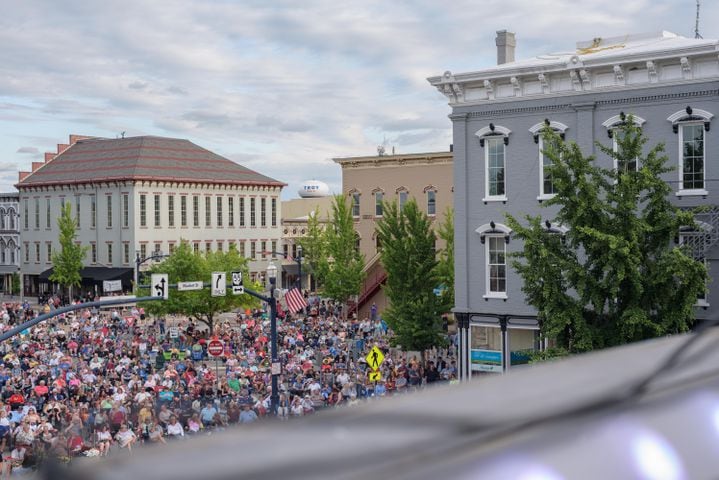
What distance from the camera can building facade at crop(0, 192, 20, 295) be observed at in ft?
285

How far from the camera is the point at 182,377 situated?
30.2 m

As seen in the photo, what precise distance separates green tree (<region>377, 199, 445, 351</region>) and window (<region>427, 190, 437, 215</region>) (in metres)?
22.9

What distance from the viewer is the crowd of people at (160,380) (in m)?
21.0

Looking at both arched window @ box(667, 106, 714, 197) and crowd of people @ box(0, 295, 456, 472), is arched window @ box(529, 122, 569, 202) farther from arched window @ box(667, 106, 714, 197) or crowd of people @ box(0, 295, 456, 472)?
crowd of people @ box(0, 295, 456, 472)

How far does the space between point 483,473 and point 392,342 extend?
3480 cm

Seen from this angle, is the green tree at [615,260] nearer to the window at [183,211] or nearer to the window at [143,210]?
the window at [143,210]

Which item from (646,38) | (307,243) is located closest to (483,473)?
(646,38)

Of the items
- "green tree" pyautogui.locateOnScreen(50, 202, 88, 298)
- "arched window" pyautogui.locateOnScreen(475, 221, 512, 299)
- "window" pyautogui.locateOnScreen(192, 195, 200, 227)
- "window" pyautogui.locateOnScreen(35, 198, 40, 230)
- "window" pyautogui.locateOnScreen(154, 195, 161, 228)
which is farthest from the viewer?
Result: "window" pyautogui.locateOnScreen(35, 198, 40, 230)

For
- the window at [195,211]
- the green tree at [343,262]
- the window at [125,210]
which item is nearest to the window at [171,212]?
the window at [195,211]

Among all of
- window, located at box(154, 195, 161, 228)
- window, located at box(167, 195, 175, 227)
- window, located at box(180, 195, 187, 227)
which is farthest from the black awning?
window, located at box(180, 195, 187, 227)

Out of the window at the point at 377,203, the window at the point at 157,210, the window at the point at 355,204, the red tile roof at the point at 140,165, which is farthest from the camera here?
the red tile roof at the point at 140,165

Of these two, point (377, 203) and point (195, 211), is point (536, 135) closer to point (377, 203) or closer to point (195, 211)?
point (377, 203)

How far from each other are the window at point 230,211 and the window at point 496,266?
54.1 metres

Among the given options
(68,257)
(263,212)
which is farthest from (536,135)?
(263,212)
